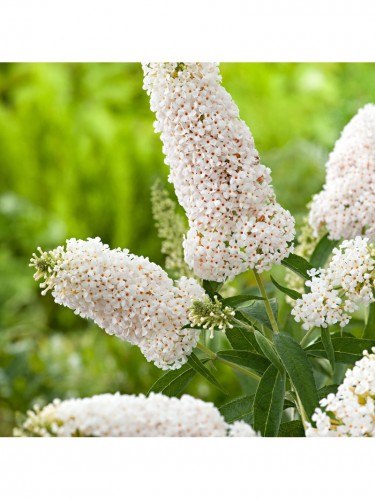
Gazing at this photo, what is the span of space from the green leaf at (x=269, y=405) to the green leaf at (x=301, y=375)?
0.08ft

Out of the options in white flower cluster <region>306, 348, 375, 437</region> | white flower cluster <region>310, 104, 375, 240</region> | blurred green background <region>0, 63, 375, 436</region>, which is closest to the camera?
white flower cluster <region>306, 348, 375, 437</region>

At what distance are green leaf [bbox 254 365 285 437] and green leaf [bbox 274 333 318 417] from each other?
0.08 ft

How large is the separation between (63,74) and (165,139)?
158 centimetres

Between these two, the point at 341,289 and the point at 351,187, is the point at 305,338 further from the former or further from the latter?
the point at 351,187

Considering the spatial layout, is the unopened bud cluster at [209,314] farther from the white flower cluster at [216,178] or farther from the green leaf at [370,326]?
the green leaf at [370,326]

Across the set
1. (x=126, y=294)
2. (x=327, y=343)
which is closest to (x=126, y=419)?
(x=126, y=294)

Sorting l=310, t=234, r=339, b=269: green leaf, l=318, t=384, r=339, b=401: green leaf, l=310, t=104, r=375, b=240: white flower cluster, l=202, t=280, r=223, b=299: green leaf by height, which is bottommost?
l=318, t=384, r=339, b=401: green leaf

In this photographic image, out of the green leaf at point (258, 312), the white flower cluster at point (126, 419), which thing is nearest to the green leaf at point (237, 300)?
the green leaf at point (258, 312)

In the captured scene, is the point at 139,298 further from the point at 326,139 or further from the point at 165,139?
the point at 326,139

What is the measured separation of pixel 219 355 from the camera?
884 millimetres

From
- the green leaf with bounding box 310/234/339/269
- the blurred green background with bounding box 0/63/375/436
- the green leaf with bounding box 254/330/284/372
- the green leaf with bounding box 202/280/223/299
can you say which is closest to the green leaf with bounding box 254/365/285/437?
the green leaf with bounding box 254/330/284/372

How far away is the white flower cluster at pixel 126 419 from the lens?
0.75 m

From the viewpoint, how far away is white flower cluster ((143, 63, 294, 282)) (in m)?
0.84

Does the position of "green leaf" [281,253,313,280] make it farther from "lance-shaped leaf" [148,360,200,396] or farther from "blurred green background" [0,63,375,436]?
"blurred green background" [0,63,375,436]
